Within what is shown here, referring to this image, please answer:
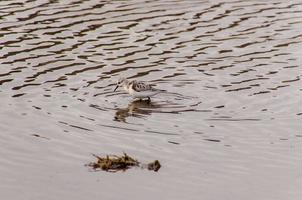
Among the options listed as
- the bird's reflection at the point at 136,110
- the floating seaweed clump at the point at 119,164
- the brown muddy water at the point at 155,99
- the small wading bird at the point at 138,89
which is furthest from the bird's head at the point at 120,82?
the floating seaweed clump at the point at 119,164

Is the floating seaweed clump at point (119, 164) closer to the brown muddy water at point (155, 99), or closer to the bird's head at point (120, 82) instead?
the brown muddy water at point (155, 99)

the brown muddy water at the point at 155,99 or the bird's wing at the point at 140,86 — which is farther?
the bird's wing at the point at 140,86

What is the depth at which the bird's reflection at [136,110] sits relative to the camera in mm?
24102

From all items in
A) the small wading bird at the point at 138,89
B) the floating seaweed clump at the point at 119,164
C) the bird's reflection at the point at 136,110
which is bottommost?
the bird's reflection at the point at 136,110

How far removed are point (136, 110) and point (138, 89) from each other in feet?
1.93

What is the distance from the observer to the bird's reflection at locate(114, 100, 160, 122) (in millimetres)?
24102

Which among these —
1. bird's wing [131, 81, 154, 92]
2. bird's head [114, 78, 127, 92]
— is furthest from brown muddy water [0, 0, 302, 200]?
bird's wing [131, 81, 154, 92]

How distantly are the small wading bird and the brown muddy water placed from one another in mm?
404

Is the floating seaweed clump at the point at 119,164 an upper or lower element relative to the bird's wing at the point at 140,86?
upper

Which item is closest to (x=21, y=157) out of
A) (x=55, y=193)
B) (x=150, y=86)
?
(x=55, y=193)

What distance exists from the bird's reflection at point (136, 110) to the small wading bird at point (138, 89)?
285 mm

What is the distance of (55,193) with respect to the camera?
1873 cm

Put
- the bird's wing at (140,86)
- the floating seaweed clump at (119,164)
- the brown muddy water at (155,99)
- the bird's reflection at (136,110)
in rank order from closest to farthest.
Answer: the brown muddy water at (155,99), the floating seaweed clump at (119,164), the bird's reflection at (136,110), the bird's wing at (140,86)

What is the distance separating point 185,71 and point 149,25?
521 centimetres
